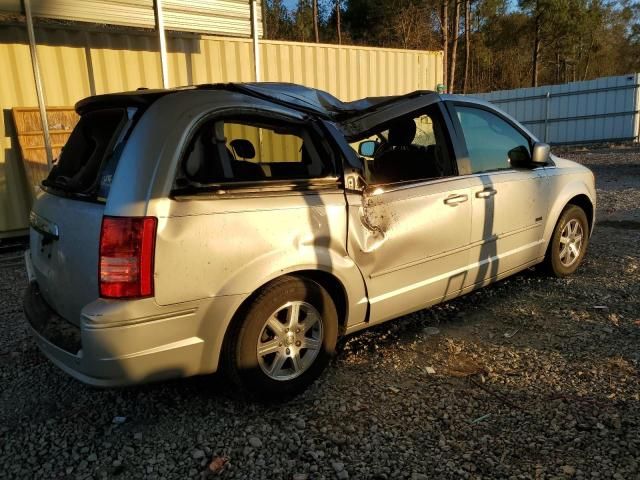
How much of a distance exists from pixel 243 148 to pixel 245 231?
3.25 feet

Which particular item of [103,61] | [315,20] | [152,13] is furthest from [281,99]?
[315,20]

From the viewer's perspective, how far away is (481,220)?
12.6 feet

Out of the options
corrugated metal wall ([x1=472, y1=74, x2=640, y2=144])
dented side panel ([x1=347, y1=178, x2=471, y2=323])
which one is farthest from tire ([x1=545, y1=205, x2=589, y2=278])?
corrugated metal wall ([x1=472, y1=74, x2=640, y2=144])

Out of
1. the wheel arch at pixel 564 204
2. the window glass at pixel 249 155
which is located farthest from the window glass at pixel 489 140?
the window glass at pixel 249 155

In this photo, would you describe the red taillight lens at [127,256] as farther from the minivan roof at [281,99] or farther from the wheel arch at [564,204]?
the wheel arch at [564,204]

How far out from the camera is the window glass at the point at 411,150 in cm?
377

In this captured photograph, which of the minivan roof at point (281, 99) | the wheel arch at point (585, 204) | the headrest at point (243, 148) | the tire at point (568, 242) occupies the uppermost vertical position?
the minivan roof at point (281, 99)

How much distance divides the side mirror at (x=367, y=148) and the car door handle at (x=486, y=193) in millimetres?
927

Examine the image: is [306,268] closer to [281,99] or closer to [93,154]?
[281,99]

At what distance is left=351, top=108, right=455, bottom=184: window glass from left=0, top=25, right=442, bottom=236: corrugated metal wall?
507 cm

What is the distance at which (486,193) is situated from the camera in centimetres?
388

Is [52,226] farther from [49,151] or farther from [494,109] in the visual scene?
[49,151]

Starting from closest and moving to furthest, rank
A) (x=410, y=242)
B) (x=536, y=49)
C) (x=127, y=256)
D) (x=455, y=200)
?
1. (x=127, y=256)
2. (x=410, y=242)
3. (x=455, y=200)
4. (x=536, y=49)

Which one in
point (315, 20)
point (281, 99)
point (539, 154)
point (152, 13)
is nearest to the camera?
point (281, 99)
